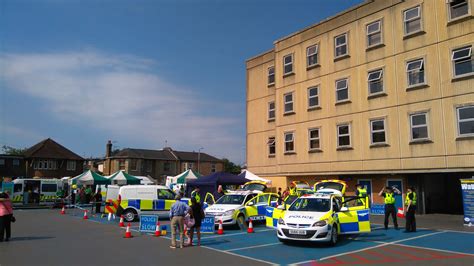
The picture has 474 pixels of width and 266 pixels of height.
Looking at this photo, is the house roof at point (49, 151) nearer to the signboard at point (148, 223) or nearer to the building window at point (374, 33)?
the signboard at point (148, 223)

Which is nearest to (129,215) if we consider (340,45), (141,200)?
(141,200)

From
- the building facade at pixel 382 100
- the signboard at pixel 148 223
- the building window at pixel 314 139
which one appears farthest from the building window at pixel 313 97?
the signboard at pixel 148 223

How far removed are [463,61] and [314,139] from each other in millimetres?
10283

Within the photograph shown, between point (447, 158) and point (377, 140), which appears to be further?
point (377, 140)

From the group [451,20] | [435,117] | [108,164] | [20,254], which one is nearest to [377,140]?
[435,117]

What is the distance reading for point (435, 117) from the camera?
20.5 meters

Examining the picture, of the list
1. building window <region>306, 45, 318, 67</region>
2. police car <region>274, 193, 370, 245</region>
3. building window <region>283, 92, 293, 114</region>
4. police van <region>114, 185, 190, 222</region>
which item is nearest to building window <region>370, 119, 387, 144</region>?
building window <region>306, 45, 318, 67</region>

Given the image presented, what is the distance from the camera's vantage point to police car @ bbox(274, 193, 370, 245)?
11.6m

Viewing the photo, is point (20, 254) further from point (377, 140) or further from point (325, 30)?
point (325, 30)

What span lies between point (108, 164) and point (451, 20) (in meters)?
61.1

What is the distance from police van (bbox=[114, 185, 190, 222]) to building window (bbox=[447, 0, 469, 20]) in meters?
16.6

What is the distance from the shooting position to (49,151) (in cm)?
5994

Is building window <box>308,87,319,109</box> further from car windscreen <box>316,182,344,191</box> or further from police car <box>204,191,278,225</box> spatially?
police car <box>204,191,278,225</box>

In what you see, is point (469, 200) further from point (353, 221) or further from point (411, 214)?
point (353, 221)
